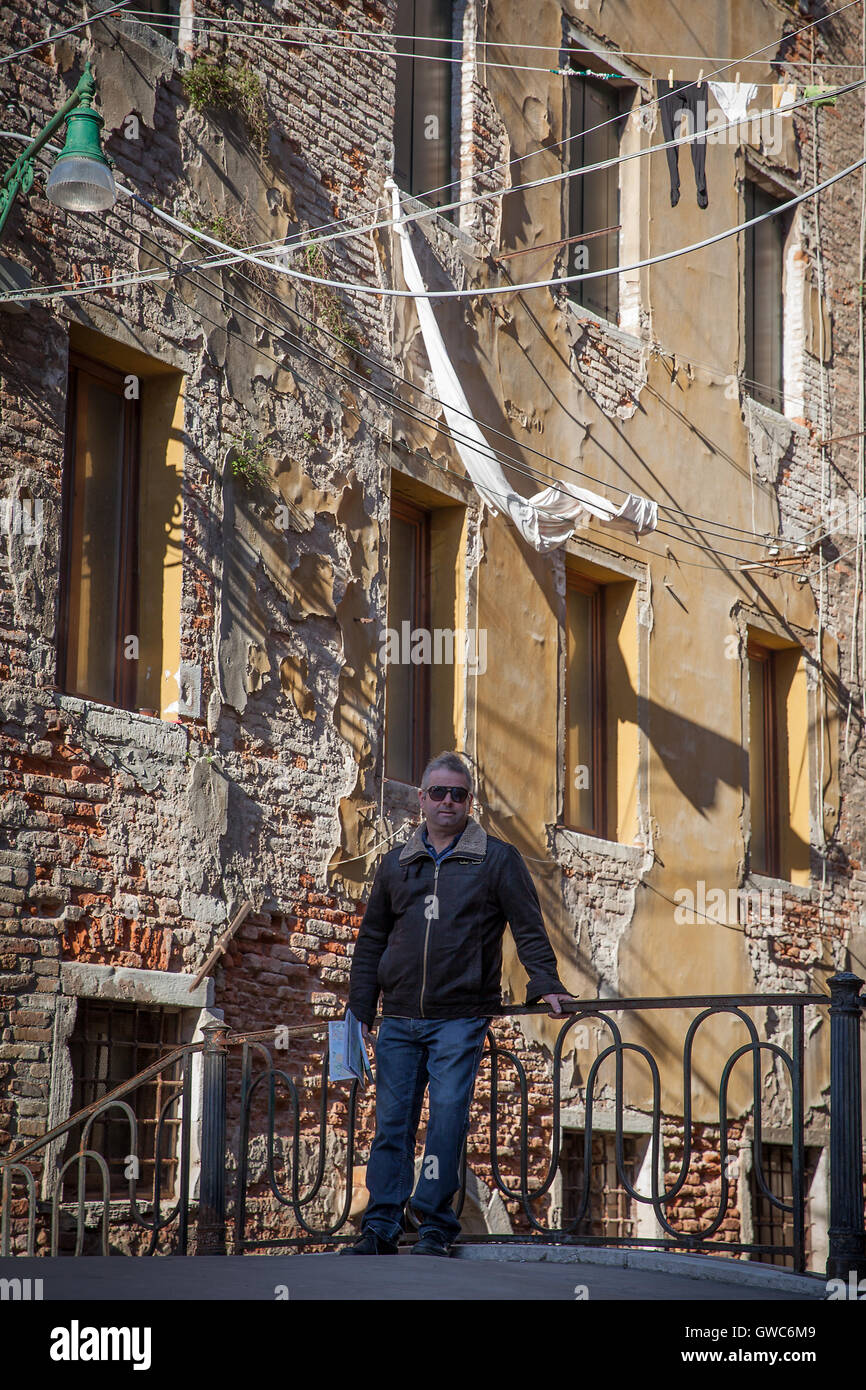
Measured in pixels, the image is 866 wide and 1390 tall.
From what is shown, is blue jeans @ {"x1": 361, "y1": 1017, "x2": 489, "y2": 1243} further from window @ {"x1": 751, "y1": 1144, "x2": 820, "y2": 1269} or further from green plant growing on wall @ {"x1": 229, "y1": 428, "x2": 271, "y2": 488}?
window @ {"x1": 751, "y1": 1144, "x2": 820, "y2": 1269}

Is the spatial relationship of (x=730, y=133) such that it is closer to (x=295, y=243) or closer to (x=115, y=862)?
(x=295, y=243)

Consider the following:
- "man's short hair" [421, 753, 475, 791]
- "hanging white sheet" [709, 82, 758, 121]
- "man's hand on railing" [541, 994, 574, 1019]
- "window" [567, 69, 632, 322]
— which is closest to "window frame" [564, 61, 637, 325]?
"window" [567, 69, 632, 322]

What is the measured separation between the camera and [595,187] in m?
13.6

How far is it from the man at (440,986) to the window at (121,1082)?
2.57 meters

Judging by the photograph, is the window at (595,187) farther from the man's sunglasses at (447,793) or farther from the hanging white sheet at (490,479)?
the man's sunglasses at (447,793)

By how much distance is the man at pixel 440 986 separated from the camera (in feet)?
19.9

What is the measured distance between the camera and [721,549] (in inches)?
563

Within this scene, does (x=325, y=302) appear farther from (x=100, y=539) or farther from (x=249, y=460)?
(x=100, y=539)

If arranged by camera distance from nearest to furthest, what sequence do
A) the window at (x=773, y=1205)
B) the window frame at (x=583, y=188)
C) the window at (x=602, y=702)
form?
the window at (x=602, y=702)
the window frame at (x=583, y=188)
the window at (x=773, y=1205)

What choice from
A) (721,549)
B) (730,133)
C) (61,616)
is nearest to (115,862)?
(61,616)

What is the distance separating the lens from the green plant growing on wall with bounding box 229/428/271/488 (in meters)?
9.83

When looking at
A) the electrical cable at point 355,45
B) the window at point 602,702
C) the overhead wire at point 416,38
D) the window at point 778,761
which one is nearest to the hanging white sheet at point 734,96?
the overhead wire at point 416,38
